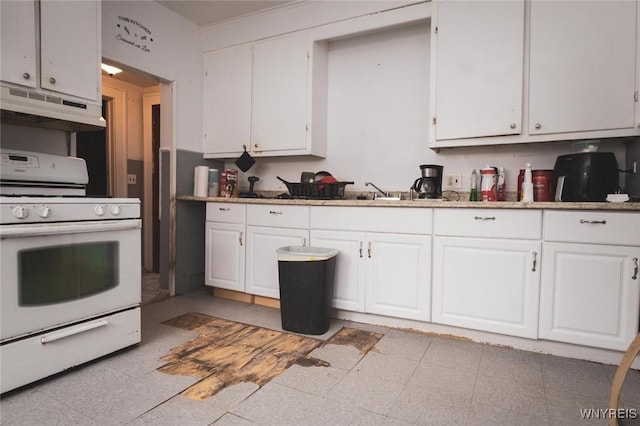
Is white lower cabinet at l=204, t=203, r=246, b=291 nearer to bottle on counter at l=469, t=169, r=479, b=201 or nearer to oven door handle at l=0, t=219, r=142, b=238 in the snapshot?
oven door handle at l=0, t=219, r=142, b=238

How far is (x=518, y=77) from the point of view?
2.36m

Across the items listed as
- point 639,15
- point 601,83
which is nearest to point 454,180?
point 601,83

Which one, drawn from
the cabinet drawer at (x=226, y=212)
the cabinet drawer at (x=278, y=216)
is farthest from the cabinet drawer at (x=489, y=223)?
the cabinet drawer at (x=226, y=212)

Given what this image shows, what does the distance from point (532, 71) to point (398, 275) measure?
1599 mm

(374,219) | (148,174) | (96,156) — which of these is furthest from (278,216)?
(96,156)

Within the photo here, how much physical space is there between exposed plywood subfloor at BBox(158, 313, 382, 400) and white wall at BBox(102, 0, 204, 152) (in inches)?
75.1

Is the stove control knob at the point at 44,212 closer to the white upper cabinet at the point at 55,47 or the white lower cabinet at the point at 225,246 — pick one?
the white upper cabinet at the point at 55,47

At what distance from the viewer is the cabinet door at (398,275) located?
2.39 metres

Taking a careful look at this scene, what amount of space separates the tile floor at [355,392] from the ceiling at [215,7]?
2.83 meters

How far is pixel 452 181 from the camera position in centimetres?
282

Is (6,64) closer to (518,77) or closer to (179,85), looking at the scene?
(179,85)

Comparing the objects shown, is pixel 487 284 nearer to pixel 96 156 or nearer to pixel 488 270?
pixel 488 270

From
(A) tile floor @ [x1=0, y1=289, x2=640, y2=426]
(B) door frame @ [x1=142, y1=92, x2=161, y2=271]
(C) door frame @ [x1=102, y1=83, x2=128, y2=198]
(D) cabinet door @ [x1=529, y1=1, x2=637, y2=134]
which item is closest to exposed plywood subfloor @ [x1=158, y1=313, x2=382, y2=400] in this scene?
(A) tile floor @ [x1=0, y1=289, x2=640, y2=426]

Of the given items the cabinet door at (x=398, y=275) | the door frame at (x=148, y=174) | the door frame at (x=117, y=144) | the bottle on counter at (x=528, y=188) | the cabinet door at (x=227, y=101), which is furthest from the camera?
the door frame at (x=148, y=174)
